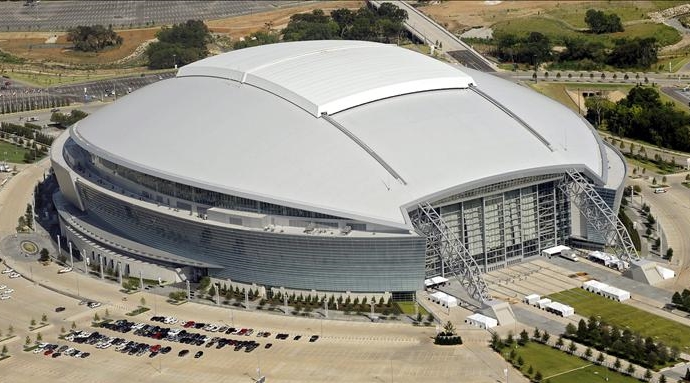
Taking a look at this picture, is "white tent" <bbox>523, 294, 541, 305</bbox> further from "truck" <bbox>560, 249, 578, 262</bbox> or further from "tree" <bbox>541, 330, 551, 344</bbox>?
"truck" <bbox>560, 249, 578, 262</bbox>

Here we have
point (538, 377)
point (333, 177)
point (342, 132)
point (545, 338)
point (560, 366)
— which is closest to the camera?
point (538, 377)

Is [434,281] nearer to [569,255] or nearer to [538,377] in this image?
[569,255]

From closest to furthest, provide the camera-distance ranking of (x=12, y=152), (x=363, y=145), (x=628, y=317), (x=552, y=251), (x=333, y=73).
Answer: (x=628, y=317), (x=363, y=145), (x=552, y=251), (x=333, y=73), (x=12, y=152)

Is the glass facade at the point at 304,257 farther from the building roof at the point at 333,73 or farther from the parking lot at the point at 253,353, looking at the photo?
the building roof at the point at 333,73

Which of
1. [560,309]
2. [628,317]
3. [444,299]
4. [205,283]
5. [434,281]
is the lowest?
[628,317]

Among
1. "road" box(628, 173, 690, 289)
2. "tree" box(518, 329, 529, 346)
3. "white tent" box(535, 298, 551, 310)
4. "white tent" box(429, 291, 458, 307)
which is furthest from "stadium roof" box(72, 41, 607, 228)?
"tree" box(518, 329, 529, 346)

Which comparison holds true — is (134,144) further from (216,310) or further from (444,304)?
(444,304)

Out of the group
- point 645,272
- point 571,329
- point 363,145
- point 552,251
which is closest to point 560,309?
point 571,329
